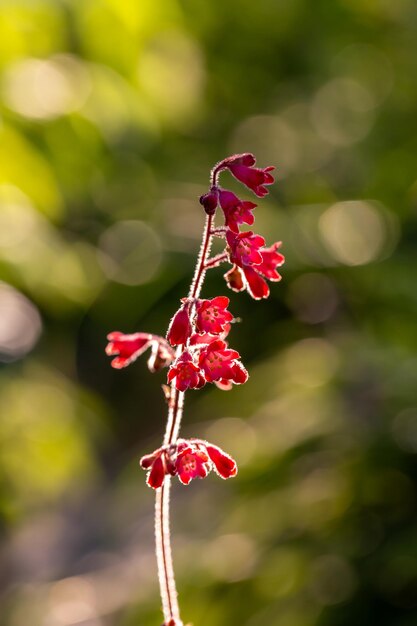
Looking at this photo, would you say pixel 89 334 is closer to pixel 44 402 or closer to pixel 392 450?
pixel 44 402

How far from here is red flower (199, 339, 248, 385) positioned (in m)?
0.99

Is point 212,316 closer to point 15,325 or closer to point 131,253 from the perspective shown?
point 15,325

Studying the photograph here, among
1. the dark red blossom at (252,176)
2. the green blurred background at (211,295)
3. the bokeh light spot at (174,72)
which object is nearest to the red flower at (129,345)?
the dark red blossom at (252,176)

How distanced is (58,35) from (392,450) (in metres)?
3.25

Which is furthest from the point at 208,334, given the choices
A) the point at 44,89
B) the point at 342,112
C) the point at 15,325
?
the point at 342,112

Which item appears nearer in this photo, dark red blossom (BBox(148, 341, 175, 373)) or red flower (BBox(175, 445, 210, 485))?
red flower (BBox(175, 445, 210, 485))

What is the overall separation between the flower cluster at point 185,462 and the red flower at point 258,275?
7.9 inches

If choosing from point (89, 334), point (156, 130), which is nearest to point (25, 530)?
point (89, 334)

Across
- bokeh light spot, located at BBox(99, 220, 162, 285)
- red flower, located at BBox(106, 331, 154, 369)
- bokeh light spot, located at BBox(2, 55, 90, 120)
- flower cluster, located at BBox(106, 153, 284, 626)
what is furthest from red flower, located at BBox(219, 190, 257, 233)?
bokeh light spot, located at BBox(2, 55, 90, 120)

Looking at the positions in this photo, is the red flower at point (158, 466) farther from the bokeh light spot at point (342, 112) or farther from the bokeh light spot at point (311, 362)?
the bokeh light spot at point (342, 112)

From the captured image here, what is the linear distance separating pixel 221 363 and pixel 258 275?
0.44 ft

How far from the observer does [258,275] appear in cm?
108

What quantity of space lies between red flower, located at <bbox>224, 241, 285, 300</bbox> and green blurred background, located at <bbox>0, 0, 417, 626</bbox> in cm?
180

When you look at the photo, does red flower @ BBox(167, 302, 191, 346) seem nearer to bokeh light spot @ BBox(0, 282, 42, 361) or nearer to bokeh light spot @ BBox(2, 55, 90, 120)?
bokeh light spot @ BBox(0, 282, 42, 361)
